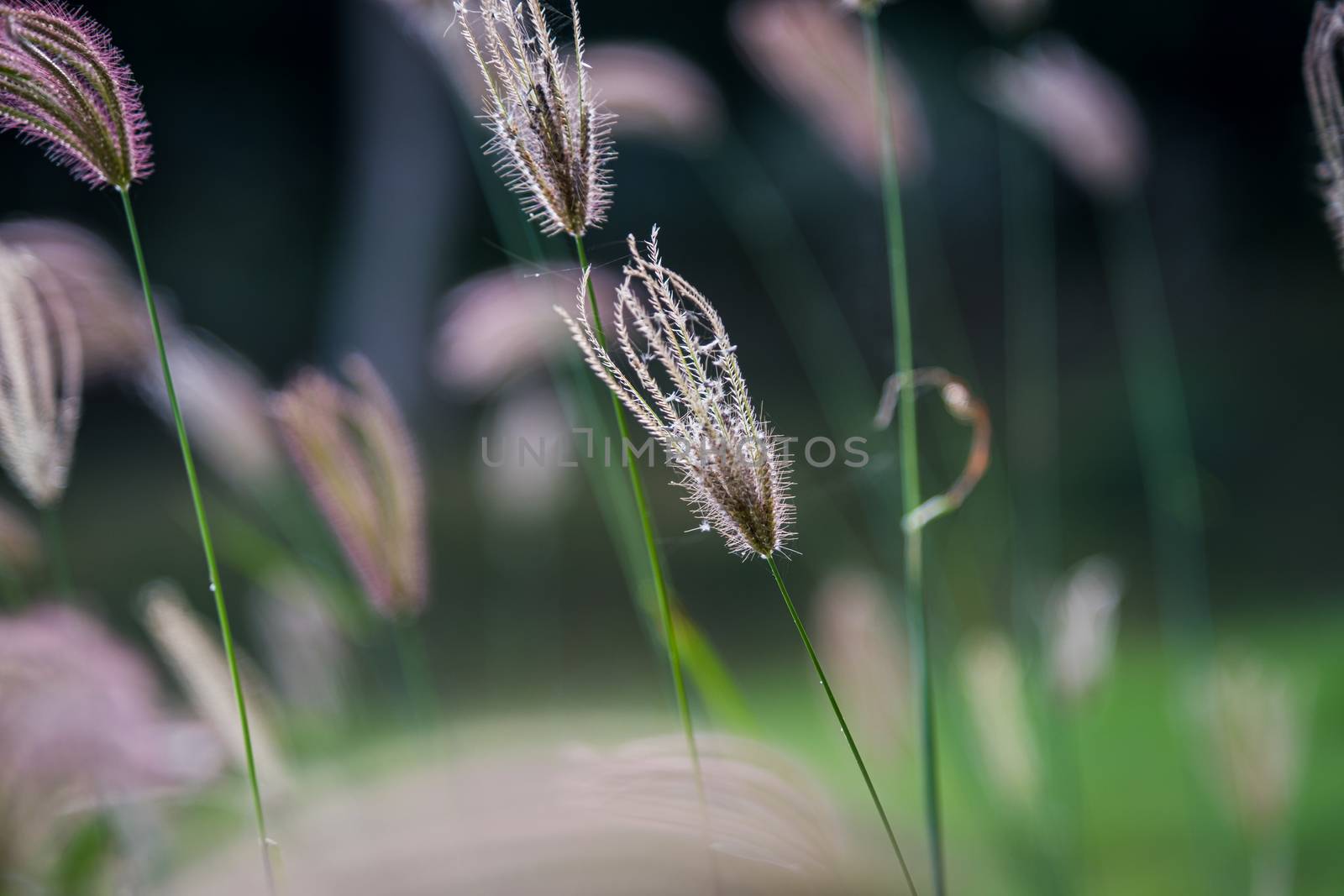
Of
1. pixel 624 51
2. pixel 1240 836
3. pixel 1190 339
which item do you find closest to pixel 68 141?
pixel 624 51

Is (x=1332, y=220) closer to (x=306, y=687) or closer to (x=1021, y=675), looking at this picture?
(x=1021, y=675)

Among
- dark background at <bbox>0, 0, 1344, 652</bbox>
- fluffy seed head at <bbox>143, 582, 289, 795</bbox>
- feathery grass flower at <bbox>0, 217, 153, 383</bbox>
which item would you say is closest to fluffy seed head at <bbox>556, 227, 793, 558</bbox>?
fluffy seed head at <bbox>143, 582, 289, 795</bbox>

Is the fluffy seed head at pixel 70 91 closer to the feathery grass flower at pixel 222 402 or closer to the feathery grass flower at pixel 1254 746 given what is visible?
the feathery grass flower at pixel 222 402

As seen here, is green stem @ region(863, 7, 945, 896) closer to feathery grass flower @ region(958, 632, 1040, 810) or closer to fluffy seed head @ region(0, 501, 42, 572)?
feathery grass flower @ region(958, 632, 1040, 810)

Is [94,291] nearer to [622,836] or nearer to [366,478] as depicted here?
[366,478]

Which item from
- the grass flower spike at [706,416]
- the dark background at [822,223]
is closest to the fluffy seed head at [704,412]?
the grass flower spike at [706,416]

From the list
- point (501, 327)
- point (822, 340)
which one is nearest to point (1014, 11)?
point (501, 327)
